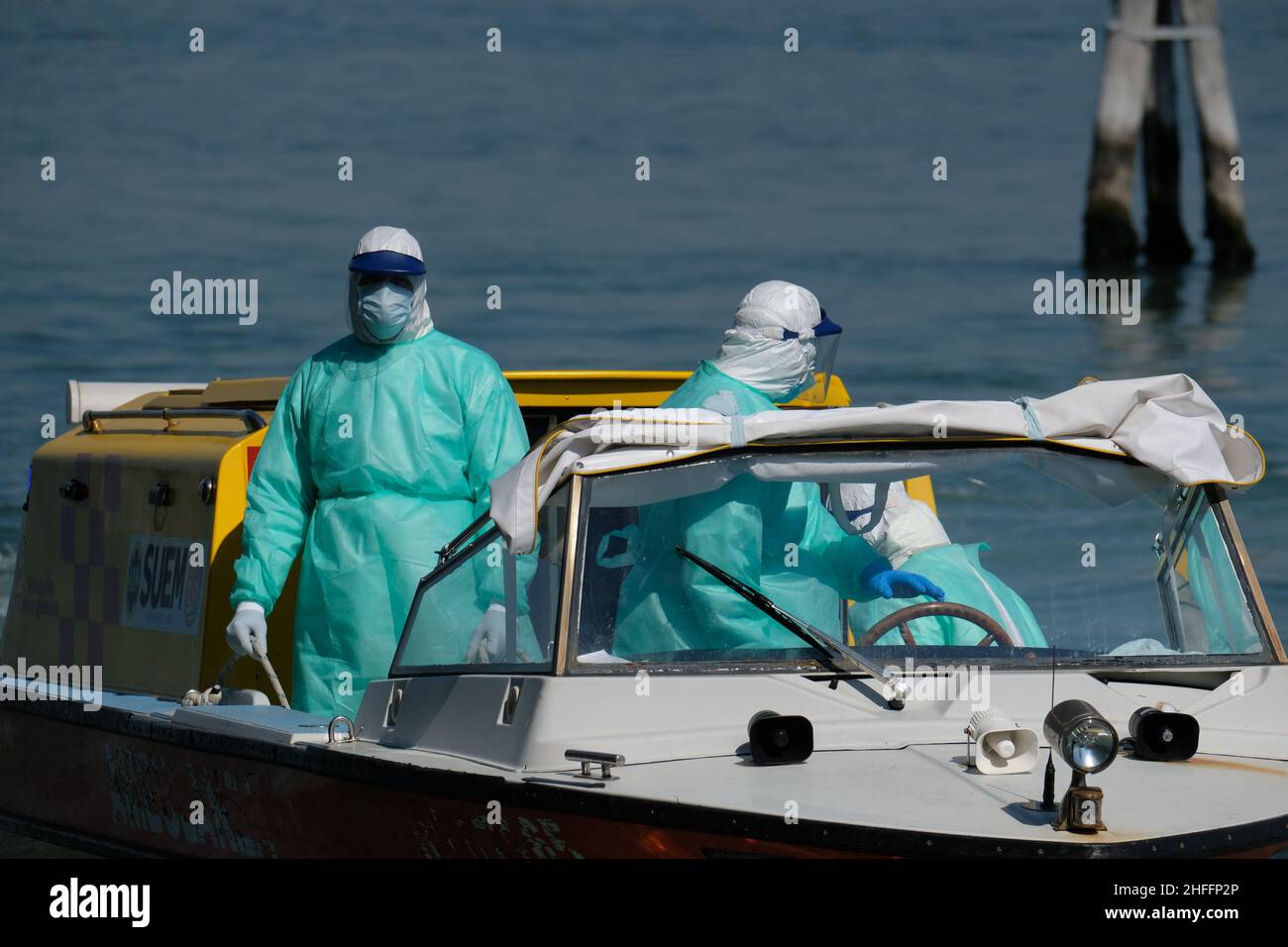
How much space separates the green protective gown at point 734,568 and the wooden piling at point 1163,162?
16.3m

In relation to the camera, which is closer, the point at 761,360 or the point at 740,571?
the point at 740,571

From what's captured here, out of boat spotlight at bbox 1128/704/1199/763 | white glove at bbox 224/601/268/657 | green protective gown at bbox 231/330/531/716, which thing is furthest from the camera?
green protective gown at bbox 231/330/531/716

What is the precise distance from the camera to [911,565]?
5.35 meters

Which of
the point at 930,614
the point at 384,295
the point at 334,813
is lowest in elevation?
the point at 334,813

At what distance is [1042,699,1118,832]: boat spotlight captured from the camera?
13.6 feet

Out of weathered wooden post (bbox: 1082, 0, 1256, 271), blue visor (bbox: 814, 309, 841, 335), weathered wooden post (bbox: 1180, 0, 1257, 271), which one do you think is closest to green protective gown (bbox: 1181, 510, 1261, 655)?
blue visor (bbox: 814, 309, 841, 335)

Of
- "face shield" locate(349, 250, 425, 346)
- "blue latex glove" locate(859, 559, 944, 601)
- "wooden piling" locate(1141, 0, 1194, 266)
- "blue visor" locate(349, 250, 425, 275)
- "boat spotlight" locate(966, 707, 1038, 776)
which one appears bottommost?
"boat spotlight" locate(966, 707, 1038, 776)

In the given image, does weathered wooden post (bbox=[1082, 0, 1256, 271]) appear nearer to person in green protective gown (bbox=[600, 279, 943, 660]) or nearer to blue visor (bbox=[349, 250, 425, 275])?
blue visor (bbox=[349, 250, 425, 275])

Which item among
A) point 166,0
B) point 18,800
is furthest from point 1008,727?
point 166,0

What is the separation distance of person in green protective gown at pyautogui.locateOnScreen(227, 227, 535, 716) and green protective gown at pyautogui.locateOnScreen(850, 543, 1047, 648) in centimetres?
153

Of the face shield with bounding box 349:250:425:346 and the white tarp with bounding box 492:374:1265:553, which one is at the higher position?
the face shield with bounding box 349:250:425:346

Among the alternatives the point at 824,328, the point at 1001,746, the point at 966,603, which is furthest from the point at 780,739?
the point at 824,328

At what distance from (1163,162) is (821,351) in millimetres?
15332

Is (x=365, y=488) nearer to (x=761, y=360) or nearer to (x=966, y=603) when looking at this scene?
(x=761, y=360)
